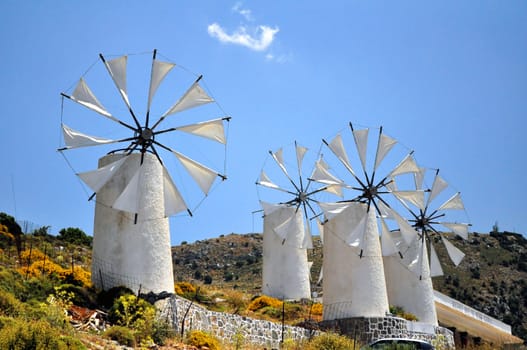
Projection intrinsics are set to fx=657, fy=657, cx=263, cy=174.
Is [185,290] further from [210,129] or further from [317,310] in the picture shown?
[210,129]

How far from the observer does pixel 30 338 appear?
1116 centimetres

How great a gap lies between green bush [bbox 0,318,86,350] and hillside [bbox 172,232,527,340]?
30.8m

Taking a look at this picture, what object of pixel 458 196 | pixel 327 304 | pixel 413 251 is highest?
pixel 458 196

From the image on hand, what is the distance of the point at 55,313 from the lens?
557 inches

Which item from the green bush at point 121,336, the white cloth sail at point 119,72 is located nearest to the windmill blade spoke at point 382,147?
the white cloth sail at point 119,72

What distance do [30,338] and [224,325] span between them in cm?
914

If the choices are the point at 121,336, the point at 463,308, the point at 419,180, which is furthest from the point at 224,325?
the point at 463,308

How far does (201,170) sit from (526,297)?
36865 millimetres

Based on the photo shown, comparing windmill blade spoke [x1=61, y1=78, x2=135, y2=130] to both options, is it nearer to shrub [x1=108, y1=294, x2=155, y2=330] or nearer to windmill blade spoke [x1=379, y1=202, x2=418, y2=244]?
shrub [x1=108, y1=294, x2=155, y2=330]

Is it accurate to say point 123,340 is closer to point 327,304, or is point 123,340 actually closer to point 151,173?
point 151,173

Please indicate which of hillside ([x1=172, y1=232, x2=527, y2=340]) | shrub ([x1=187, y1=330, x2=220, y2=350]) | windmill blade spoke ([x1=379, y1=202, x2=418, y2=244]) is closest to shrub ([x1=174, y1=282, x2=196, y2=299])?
shrub ([x1=187, y1=330, x2=220, y2=350])

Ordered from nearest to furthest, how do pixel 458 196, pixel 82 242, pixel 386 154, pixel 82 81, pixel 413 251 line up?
pixel 82 81, pixel 386 154, pixel 413 251, pixel 458 196, pixel 82 242

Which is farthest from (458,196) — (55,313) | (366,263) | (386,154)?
(55,313)

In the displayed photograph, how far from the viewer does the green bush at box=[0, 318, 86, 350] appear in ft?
36.0
